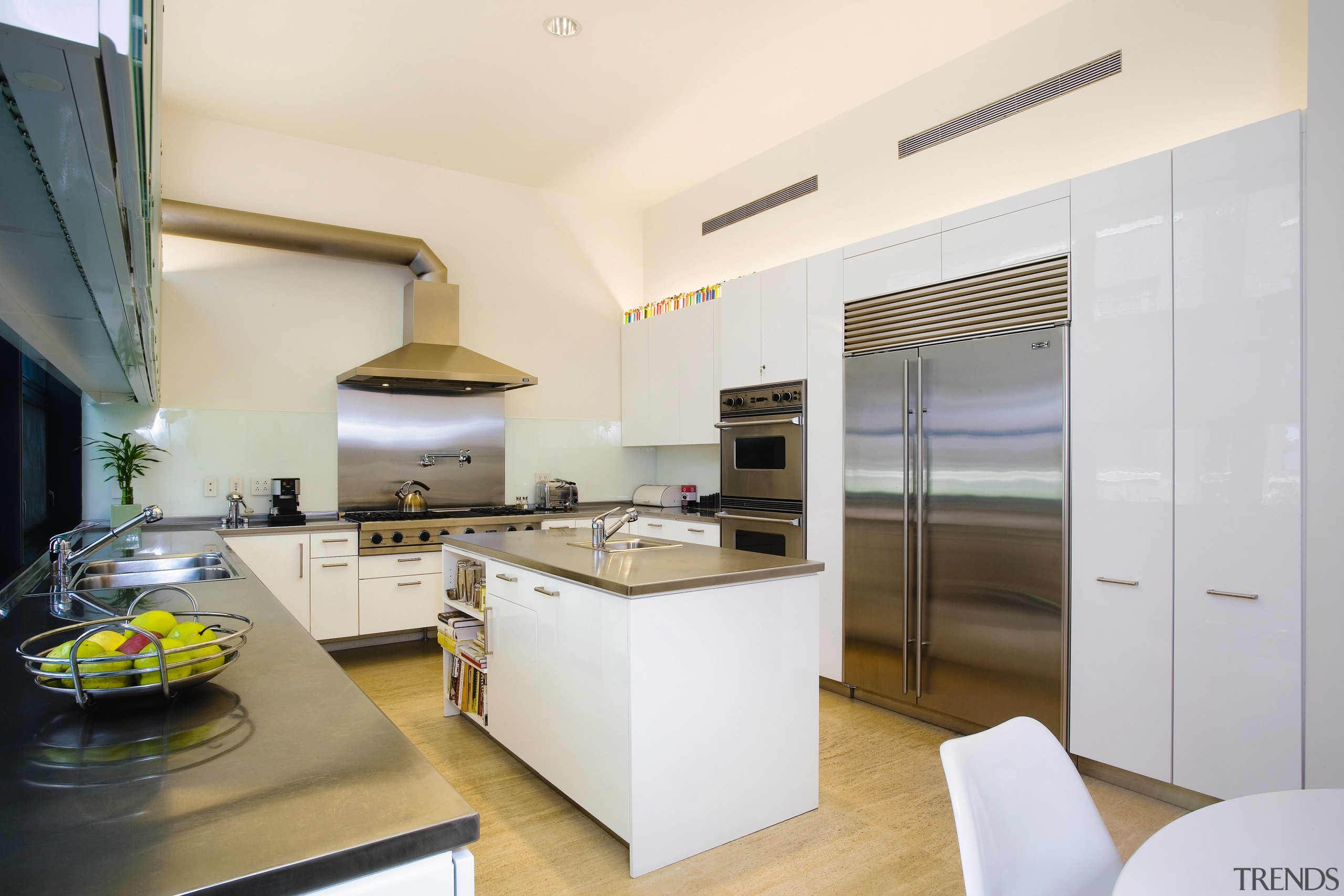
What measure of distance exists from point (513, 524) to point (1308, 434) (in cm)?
408

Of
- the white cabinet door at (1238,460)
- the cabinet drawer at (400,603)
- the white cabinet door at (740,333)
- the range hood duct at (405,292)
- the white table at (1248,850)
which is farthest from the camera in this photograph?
the white cabinet door at (740,333)

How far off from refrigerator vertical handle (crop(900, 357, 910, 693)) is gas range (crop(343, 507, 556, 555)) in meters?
2.42

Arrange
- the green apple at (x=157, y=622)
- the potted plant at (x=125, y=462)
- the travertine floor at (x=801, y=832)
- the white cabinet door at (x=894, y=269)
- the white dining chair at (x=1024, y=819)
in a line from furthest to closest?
the potted plant at (x=125, y=462), the white cabinet door at (x=894, y=269), the travertine floor at (x=801, y=832), the green apple at (x=157, y=622), the white dining chair at (x=1024, y=819)

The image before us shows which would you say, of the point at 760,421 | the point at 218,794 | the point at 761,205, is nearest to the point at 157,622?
the point at 218,794

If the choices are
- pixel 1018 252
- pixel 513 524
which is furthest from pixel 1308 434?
pixel 513 524

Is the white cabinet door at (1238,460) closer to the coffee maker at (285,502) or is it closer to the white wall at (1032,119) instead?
the white wall at (1032,119)

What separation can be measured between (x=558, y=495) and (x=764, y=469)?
1830 mm

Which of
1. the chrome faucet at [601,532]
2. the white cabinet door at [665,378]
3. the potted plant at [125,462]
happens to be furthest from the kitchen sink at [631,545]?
the potted plant at [125,462]

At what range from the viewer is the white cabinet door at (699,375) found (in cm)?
497

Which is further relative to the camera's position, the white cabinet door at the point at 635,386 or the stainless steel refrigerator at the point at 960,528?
the white cabinet door at the point at 635,386

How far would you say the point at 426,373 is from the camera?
4559mm

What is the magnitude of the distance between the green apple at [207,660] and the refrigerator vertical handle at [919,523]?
3031 millimetres

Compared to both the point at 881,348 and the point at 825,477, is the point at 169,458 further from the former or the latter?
the point at 881,348

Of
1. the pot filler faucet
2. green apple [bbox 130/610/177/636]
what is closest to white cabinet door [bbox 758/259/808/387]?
the pot filler faucet
